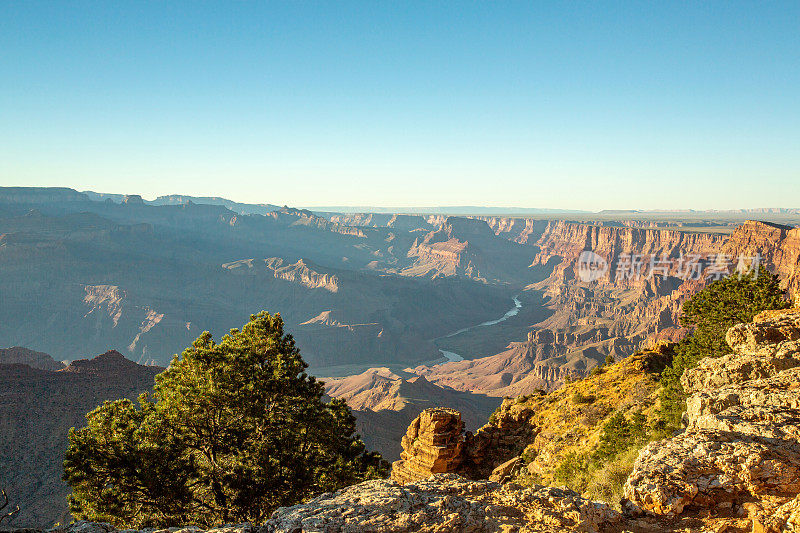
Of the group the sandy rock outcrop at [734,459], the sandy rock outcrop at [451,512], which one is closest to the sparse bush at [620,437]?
the sandy rock outcrop at [734,459]

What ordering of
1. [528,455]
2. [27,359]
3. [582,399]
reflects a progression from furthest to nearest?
[27,359] < [582,399] < [528,455]

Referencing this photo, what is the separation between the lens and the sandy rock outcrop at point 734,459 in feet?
20.2

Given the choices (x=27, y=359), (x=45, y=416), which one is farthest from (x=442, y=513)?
(x=27, y=359)

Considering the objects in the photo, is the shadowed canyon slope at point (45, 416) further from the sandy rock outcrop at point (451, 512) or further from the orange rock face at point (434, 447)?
the sandy rock outcrop at point (451, 512)

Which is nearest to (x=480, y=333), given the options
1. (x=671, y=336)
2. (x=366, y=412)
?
(x=671, y=336)

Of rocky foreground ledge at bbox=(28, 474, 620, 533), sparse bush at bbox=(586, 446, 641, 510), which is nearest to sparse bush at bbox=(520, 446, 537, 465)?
sparse bush at bbox=(586, 446, 641, 510)

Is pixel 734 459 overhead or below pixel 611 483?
overhead

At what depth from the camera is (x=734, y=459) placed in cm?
652

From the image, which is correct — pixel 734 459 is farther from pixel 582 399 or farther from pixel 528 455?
pixel 582 399

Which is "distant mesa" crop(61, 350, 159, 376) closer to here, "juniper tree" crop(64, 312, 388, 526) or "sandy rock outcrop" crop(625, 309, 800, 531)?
"juniper tree" crop(64, 312, 388, 526)

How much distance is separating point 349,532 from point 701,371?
1109 cm

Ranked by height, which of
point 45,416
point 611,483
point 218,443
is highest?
point 611,483

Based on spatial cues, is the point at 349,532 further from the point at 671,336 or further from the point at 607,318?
the point at 607,318

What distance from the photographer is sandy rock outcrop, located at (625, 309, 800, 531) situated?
20.2 ft
